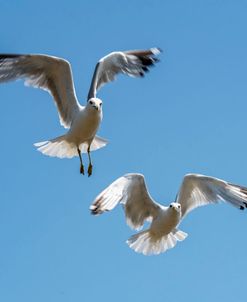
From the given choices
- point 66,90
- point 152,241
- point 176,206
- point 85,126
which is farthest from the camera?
point 152,241

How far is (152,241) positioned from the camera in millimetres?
13641

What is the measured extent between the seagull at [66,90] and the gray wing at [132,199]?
69 cm

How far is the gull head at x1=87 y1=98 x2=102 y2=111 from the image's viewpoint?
1254 centimetres

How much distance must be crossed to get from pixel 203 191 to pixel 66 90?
2354 millimetres

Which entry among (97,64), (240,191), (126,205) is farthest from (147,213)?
(97,64)

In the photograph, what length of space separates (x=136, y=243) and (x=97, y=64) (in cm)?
252

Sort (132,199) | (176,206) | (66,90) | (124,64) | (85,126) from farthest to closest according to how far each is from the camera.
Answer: (124,64), (66,90), (132,199), (176,206), (85,126)

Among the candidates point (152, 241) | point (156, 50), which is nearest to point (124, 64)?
point (156, 50)

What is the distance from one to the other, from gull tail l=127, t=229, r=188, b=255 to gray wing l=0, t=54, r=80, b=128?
6.00 feet

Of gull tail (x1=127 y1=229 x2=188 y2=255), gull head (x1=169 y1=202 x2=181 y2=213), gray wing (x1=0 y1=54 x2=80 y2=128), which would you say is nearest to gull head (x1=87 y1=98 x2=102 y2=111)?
gray wing (x1=0 y1=54 x2=80 y2=128)

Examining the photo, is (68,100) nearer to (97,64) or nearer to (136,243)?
(97,64)

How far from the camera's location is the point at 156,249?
539 inches

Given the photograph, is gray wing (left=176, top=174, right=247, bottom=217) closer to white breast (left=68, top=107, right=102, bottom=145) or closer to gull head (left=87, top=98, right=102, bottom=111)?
white breast (left=68, top=107, right=102, bottom=145)

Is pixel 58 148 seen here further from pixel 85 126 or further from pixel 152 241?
pixel 152 241
